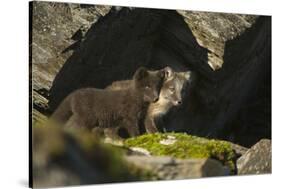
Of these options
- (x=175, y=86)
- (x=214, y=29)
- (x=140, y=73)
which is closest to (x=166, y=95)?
(x=175, y=86)

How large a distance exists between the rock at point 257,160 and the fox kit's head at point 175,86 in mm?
1400

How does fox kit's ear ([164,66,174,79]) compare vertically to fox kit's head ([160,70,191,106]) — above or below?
above

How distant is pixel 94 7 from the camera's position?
938cm

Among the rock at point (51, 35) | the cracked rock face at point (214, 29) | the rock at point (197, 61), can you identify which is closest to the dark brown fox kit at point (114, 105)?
the rock at point (197, 61)

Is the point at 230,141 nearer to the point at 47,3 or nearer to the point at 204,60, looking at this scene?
the point at 204,60

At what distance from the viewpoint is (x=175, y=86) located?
32.5 feet

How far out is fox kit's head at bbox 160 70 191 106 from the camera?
9.80 meters

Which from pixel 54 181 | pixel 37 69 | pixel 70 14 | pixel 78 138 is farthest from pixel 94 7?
pixel 54 181

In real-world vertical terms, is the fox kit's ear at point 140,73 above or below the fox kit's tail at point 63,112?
above

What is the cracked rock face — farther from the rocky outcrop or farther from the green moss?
the green moss

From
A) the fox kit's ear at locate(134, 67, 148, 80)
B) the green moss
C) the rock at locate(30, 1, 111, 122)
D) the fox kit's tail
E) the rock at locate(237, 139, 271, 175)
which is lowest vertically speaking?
the rock at locate(237, 139, 271, 175)

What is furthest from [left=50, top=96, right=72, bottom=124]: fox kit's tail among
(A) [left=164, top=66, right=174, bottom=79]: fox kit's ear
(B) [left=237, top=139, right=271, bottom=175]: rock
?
(B) [left=237, top=139, right=271, bottom=175]: rock

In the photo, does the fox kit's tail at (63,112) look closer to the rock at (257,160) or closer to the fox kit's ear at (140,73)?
the fox kit's ear at (140,73)

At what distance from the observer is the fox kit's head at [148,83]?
9.62m
